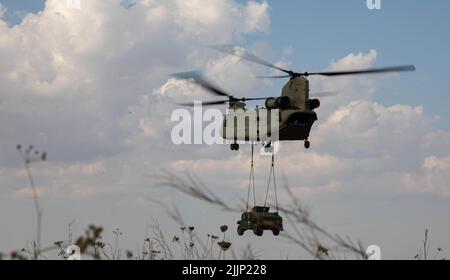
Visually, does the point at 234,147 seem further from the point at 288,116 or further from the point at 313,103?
the point at 313,103

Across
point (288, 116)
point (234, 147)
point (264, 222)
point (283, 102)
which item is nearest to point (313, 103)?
point (283, 102)

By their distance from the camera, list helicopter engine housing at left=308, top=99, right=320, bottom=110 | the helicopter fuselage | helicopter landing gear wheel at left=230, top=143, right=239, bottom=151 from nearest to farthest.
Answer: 1. the helicopter fuselage
2. helicopter engine housing at left=308, top=99, right=320, bottom=110
3. helicopter landing gear wheel at left=230, top=143, right=239, bottom=151

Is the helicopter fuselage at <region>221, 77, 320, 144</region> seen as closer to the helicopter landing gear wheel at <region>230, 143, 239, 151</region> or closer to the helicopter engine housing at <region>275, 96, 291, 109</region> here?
the helicopter engine housing at <region>275, 96, 291, 109</region>

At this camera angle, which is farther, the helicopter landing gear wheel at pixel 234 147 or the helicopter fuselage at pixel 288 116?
the helicopter landing gear wheel at pixel 234 147

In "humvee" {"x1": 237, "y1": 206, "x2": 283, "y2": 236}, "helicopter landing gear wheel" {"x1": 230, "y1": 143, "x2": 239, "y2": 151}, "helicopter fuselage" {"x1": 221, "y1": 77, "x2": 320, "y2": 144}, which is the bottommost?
"humvee" {"x1": 237, "y1": 206, "x2": 283, "y2": 236}

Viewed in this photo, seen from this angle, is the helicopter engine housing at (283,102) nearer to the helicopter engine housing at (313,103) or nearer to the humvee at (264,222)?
the helicopter engine housing at (313,103)

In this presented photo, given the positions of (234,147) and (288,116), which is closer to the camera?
(288,116)

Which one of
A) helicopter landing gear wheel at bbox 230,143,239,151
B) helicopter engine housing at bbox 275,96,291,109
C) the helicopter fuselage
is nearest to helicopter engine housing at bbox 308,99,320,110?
the helicopter fuselage

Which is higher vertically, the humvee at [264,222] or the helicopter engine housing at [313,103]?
the helicopter engine housing at [313,103]

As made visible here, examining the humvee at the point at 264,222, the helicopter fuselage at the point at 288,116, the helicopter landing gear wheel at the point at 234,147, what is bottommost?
the humvee at the point at 264,222

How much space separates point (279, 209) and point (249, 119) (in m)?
28.5

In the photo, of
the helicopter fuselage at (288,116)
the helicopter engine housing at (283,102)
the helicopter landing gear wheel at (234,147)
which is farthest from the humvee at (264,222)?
the helicopter landing gear wheel at (234,147)
